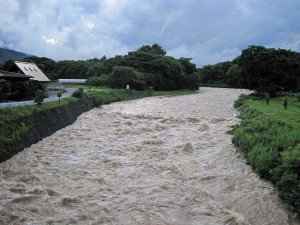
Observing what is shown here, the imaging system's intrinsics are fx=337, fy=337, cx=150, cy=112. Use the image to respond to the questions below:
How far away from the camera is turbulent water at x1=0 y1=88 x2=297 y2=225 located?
8.77 m

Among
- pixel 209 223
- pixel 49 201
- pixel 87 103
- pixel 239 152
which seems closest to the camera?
pixel 209 223

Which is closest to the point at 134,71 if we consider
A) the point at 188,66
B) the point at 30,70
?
the point at 30,70

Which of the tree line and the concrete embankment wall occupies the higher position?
the tree line

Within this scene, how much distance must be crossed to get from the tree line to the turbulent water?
2058 cm

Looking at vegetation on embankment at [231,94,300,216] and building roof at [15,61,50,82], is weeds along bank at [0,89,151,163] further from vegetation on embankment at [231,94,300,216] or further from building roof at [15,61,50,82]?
A: building roof at [15,61,50,82]

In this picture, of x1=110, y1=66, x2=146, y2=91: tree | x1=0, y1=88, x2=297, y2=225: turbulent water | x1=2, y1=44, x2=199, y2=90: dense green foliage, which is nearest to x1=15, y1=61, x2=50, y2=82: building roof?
x1=2, y1=44, x2=199, y2=90: dense green foliage

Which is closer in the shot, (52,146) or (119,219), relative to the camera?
(119,219)

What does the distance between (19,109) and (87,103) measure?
1405cm

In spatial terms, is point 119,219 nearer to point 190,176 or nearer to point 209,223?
point 209,223

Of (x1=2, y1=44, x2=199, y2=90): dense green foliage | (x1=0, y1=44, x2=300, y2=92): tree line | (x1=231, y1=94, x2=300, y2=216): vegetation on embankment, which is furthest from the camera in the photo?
(x1=2, y1=44, x2=199, y2=90): dense green foliage

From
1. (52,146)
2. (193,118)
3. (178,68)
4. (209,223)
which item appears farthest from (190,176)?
(178,68)

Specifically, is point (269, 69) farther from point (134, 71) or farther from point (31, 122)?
point (31, 122)

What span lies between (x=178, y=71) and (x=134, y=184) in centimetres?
5232

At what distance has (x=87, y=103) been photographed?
101 ft
